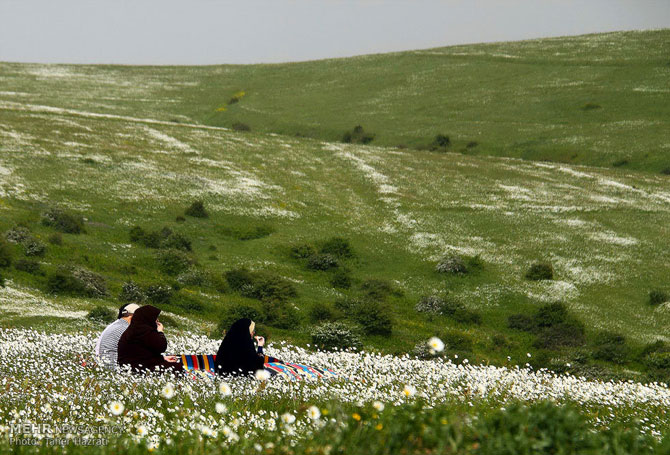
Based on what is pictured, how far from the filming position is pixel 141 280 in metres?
39.3

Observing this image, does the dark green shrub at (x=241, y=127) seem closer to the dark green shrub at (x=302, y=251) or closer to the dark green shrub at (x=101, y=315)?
the dark green shrub at (x=302, y=251)

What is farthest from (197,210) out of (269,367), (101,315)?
(269,367)

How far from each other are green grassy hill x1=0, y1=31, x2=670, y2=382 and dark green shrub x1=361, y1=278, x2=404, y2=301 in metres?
0.14

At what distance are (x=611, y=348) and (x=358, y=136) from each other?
273 ft

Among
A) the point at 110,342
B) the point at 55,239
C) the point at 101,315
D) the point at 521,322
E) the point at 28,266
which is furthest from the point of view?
the point at 55,239

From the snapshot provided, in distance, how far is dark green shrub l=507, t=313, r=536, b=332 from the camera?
40.7 metres

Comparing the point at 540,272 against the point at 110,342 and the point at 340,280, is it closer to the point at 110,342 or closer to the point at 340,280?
the point at 340,280

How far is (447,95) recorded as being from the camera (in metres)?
140

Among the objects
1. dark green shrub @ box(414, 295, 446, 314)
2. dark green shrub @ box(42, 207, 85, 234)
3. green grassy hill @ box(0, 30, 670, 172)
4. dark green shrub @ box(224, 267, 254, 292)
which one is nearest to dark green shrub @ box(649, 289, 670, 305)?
dark green shrub @ box(414, 295, 446, 314)

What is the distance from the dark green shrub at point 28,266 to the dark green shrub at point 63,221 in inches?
453

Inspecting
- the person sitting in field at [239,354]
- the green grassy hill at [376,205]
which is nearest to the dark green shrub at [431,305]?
the green grassy hill at [376,205]

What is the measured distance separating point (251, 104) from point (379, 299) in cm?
10530

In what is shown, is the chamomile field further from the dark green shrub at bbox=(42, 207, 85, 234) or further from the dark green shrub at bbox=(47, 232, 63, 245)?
the dark green shrub at bbox=(47, 232, 63, 245)

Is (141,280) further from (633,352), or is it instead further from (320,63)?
(320,63)
